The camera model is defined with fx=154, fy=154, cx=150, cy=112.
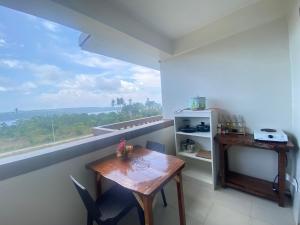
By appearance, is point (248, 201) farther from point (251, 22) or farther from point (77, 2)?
point (77, 2)

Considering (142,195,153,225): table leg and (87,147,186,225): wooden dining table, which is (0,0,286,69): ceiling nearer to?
(87,147,186,225): wooden dining table

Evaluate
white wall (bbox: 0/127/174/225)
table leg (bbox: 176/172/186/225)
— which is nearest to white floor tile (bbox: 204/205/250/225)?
table leg (bbox: 176/172/186/225)

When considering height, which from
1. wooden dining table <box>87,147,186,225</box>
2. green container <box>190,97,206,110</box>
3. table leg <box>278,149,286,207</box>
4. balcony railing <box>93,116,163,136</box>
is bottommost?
table leg <box>278,149,286,207</box>

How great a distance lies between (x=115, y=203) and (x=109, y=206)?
6 centimetres

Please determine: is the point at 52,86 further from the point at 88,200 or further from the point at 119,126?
the point at 88,200

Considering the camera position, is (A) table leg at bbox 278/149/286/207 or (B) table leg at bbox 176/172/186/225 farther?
(A) table leg at bbox 278/149/286/207

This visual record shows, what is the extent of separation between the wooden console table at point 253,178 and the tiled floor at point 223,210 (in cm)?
9

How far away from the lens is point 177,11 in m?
1.98

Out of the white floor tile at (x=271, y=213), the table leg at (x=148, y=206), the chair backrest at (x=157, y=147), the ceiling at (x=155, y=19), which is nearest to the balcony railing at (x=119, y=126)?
the chair backrest at (x=157, y=147)

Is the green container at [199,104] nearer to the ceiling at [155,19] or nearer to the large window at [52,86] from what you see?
the ceiling at [155,19]

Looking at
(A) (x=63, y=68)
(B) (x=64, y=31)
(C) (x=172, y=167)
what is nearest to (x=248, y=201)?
(C) (x=172, y=167)

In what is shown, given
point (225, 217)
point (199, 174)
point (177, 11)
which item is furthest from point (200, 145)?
point (177, 11)

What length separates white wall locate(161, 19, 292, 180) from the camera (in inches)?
81.3

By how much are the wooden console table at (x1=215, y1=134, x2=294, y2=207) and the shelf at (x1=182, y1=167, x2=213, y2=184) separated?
215 millimetres
